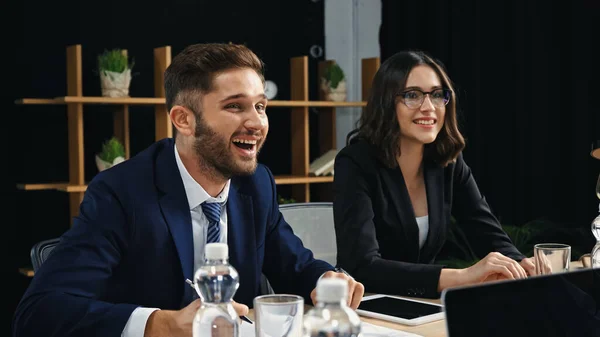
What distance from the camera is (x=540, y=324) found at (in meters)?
0.93

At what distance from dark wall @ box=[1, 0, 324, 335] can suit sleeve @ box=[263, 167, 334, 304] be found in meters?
2.47

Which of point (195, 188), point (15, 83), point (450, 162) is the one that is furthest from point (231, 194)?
point (15, 83)

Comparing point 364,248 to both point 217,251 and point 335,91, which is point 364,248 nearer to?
point 217,251

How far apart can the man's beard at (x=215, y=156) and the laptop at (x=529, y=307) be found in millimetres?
1001

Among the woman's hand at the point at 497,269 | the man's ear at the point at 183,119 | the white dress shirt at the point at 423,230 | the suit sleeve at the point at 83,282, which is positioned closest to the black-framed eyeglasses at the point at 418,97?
the white dress shirt at the point at 423,230

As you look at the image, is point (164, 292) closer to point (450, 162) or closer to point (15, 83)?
point (450, 162)

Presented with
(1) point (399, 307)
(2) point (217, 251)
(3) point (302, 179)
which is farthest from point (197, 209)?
(3) point (302, 179)

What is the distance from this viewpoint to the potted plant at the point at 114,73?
3918mm

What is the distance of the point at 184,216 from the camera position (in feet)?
5.83

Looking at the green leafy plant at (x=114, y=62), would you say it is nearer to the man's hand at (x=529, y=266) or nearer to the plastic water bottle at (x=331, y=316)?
the man's hand at (x=529, y=266)

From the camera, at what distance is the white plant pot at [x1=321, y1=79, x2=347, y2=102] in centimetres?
471

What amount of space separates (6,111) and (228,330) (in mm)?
3318

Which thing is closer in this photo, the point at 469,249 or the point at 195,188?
the point at 195,188

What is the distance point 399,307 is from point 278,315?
2.00ft
